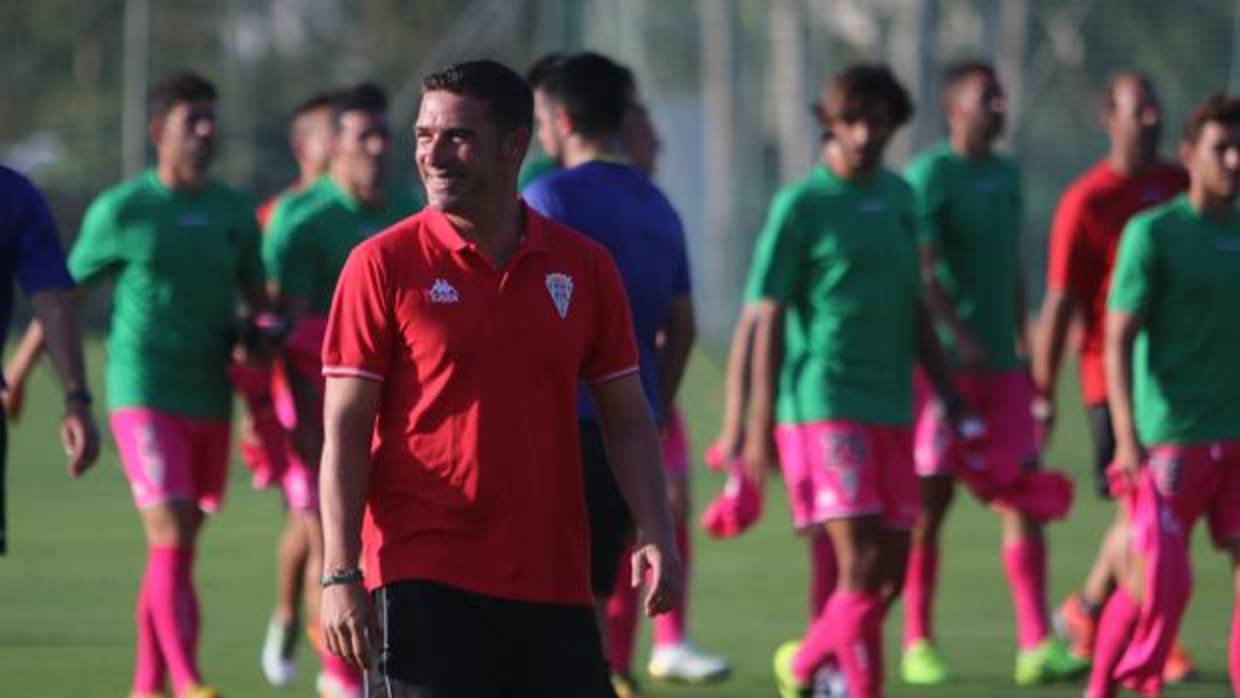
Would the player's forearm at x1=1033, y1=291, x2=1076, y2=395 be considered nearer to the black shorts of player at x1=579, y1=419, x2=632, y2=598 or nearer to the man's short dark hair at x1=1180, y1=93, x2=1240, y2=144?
the man's short dark hair at x1=1180, y1=93, x2=1240, y2=144

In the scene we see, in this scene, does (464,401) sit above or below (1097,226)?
below

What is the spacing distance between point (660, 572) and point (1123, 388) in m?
3.47

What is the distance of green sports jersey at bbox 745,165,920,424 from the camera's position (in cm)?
1060

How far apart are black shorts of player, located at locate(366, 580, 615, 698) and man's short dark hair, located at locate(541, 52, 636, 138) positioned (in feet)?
8.67

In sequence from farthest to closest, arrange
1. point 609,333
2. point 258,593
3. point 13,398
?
point 258,593 → point 13,398 → point 609,333

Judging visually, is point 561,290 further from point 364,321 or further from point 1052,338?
point 1052,338

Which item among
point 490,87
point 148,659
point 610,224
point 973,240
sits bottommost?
point 148,659

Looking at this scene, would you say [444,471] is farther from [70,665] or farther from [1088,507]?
[1088,507]

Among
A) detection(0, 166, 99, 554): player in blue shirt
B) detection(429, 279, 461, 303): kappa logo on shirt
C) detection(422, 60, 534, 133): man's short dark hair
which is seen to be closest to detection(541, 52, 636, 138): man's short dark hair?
detection(0, 166, 99, 554): player in blue shirt

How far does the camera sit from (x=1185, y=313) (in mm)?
10266

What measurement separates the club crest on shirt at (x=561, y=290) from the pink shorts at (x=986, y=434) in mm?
5480

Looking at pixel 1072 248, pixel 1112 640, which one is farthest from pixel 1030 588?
pixel 1112 640

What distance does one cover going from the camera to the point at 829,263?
35.0 feet

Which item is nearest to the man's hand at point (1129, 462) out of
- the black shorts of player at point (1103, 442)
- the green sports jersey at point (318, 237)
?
the black shorts of player at point (1103, 442)
